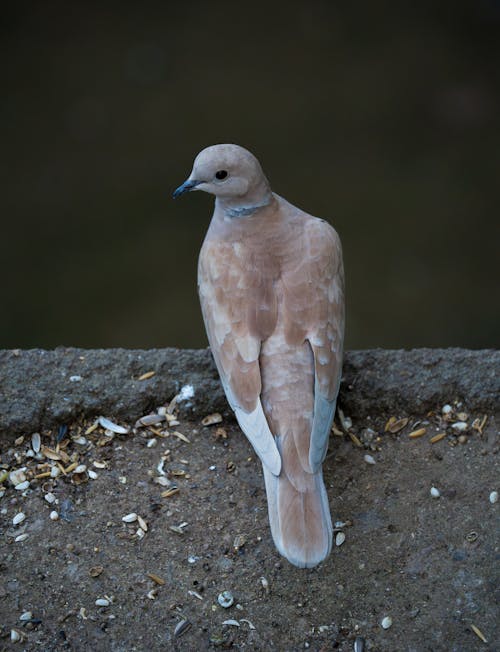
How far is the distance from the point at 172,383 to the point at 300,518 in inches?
33.1

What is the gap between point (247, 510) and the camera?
2.94m

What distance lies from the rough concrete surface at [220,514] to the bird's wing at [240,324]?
0.30 m

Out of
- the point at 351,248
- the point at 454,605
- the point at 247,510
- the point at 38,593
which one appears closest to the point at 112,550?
the point at 38,593

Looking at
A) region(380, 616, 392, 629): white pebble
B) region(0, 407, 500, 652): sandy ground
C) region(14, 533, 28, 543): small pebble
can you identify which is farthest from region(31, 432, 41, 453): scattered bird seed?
region(380, 616, 392, 629): white pebble

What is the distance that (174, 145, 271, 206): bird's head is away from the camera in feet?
10.1

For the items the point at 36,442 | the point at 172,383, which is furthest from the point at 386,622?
the point at 36,442

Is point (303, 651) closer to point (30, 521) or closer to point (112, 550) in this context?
point (112, 550)

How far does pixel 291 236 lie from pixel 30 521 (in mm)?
1249

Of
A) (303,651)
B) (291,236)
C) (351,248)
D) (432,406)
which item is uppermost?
(291,236)

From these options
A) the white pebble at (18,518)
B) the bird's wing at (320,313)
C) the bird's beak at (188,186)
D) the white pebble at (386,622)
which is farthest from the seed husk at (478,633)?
the bird's beak at (188,186)

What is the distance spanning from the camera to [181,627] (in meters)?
2.65

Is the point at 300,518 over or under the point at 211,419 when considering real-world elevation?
over

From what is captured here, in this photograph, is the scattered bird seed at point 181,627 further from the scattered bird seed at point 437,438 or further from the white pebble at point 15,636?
the scattered bird seed at point 437,438

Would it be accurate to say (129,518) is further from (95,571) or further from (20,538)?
(20,538)
